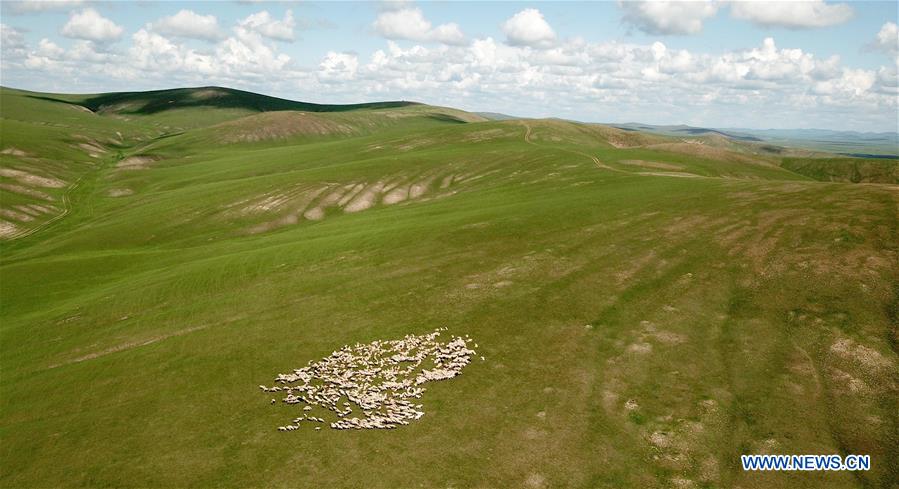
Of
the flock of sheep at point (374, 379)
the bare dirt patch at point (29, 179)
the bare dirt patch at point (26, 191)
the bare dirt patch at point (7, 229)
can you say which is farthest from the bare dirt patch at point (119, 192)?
the flock of sheep at point (374, 379)

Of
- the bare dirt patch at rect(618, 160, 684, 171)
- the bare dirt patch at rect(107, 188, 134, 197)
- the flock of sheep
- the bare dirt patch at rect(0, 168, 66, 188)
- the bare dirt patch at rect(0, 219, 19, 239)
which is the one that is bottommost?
the bare dirt patch at rect(0, 219, 19, 239)

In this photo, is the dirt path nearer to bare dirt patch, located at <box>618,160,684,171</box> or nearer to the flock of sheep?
the flock of sheep

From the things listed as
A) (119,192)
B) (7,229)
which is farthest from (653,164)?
(119,192)

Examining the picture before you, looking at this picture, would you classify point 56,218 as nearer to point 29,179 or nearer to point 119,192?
point 119,192

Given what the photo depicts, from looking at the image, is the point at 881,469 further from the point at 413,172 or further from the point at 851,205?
the point at 413,172

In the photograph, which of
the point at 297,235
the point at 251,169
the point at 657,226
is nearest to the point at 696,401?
the point at 657,226

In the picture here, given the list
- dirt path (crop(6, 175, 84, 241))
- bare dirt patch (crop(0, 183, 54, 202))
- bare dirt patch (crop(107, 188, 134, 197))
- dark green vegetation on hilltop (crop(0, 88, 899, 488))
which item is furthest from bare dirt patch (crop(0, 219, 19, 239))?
bare dirt patch (crop(107, 188, 134, 197))
